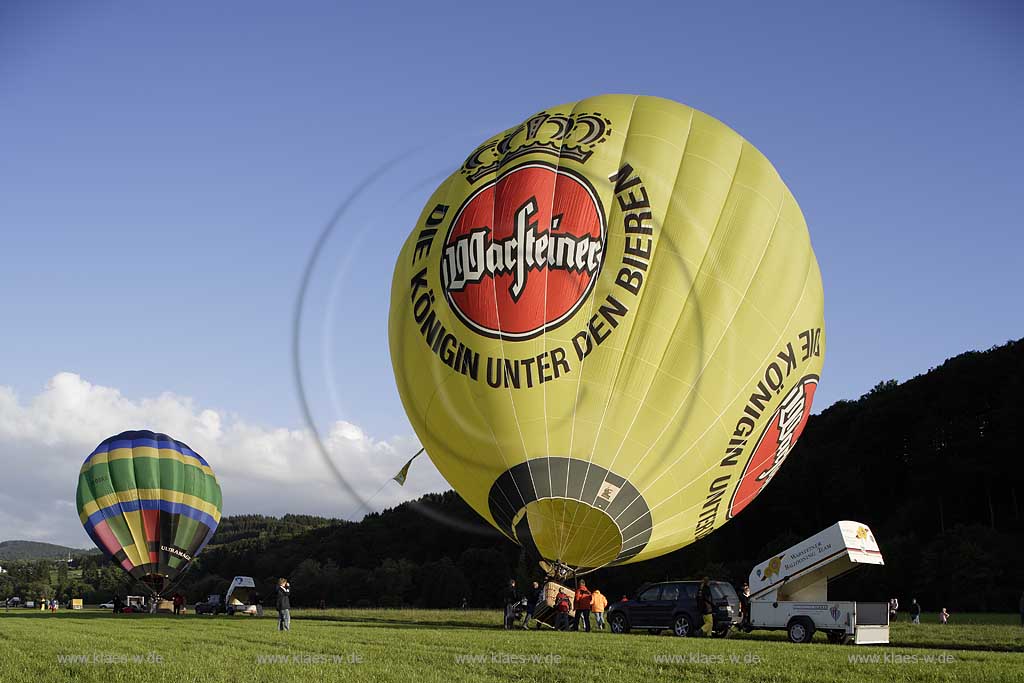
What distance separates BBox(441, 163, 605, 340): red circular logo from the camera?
63.3 ft

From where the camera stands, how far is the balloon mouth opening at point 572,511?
19.6m

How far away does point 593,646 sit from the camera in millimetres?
16469

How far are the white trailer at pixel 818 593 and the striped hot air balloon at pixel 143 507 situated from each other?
107 ft

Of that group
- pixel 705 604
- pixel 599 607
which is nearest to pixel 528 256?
pixel 705 604

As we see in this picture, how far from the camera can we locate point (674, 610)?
995 inches

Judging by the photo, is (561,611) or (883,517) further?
(883,517)

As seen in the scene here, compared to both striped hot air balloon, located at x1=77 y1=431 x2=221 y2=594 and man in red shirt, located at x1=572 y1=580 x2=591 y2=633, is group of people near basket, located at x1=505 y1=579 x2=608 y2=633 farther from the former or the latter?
striped hot air balloon, located at x1=77 y1=431 x2=221 y2=594

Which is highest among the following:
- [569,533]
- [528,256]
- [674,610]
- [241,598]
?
[528,256]

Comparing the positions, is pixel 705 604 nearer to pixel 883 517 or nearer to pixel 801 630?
pixel 801 630

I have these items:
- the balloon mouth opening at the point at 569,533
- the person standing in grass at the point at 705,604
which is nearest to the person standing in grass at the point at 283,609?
the balloon mouth opening at the point at 569,533

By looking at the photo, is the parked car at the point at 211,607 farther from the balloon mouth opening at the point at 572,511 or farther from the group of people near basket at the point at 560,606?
the balloon mouth opening at the point at 572,511

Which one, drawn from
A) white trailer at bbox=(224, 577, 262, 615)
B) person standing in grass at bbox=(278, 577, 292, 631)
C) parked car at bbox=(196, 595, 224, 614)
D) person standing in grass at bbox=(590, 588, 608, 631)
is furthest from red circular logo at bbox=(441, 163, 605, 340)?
parked car at bbox=(196, 595, 224, 614)

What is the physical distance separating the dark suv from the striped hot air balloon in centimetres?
2876

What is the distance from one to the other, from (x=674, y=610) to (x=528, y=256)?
11499 millimetres
